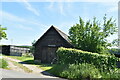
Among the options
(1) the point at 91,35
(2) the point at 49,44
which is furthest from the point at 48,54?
(1) the point at 91,35

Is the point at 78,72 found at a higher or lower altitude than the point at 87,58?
lower

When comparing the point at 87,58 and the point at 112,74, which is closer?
the point at 112,74

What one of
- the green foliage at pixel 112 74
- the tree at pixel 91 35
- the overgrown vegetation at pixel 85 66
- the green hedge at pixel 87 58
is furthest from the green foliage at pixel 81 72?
the tree at pixel 91 35

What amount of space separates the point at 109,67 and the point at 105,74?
959 millimetres

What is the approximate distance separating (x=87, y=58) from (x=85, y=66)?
100cm

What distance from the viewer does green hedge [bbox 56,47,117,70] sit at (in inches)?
439

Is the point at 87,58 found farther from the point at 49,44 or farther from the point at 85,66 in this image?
the point at 49,44

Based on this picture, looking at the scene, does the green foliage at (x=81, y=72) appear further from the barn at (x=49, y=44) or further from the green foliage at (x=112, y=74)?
the barn at (x=49, y=44)

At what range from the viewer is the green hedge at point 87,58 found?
1116 centimetres

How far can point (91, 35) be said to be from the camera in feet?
56.7

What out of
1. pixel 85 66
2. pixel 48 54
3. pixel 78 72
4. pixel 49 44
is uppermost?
pixel 49 44

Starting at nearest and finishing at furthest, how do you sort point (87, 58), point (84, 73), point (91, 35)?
point (84, 73) → point (87, 58) → point (91, 35)

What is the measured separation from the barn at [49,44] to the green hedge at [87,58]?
7116 millimetres

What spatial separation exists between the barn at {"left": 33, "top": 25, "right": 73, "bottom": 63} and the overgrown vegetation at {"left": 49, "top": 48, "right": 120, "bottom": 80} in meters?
7.45
